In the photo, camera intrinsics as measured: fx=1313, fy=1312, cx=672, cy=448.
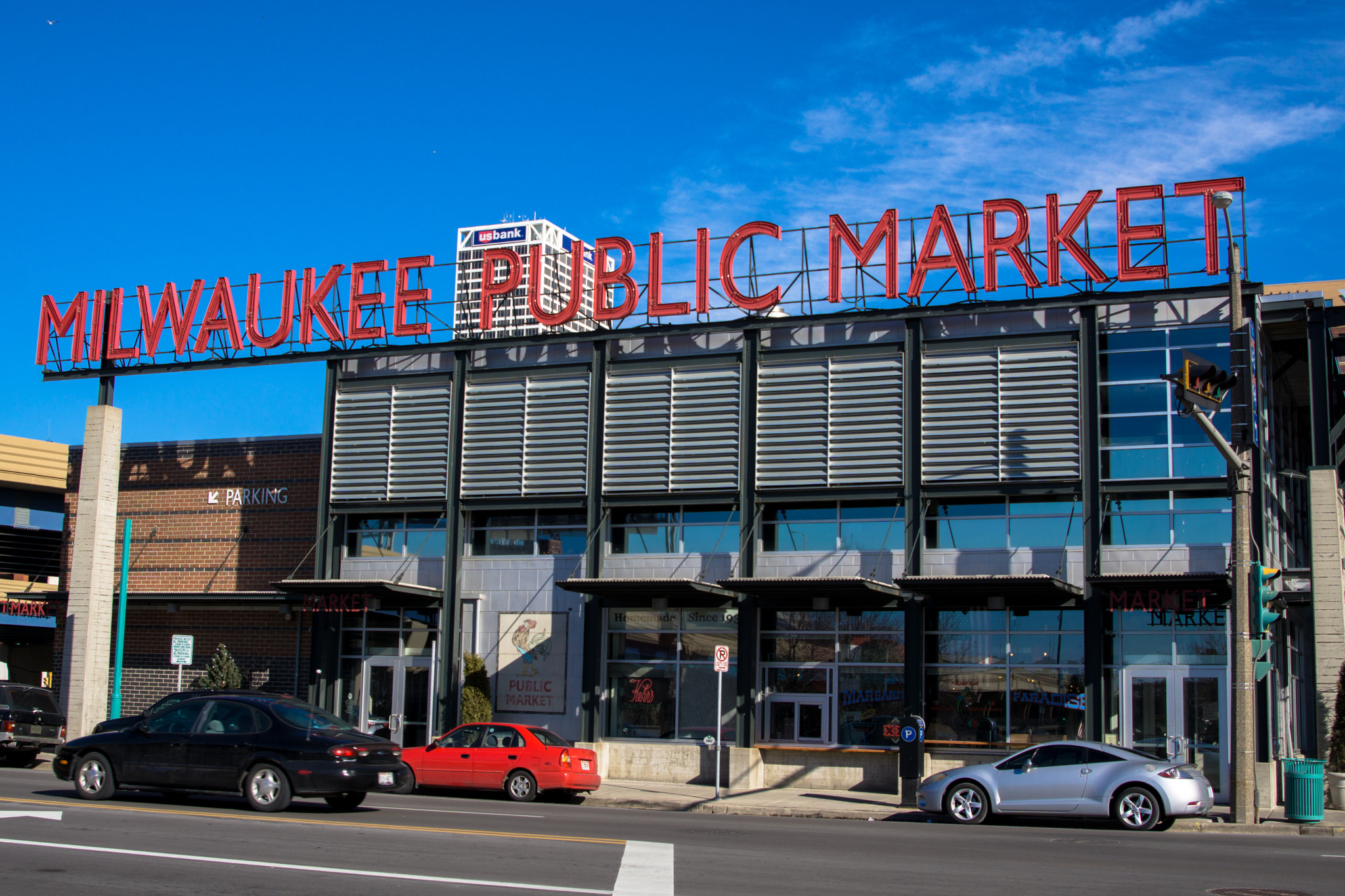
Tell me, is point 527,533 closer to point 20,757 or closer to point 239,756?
point 20,757

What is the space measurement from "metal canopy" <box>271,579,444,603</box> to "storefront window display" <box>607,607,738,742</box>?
4205mm

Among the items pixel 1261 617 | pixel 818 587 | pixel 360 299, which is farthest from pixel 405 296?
pixel 1261 617

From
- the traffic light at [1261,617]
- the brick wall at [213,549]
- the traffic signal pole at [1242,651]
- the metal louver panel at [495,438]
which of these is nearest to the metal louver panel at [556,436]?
the metal louver panel at [495,438]

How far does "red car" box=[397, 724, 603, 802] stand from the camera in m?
22.2

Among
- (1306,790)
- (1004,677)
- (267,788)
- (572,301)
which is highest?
(572,301)

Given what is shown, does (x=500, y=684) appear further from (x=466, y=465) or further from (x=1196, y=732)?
(x=1196, y=732)

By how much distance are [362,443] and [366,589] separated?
4484 mm

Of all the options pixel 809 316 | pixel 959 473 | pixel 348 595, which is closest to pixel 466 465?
pixel 348 595

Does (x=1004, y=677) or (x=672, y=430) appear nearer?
(x=1004, y=677)

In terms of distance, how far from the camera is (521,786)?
73.4 feet

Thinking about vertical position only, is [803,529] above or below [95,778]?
above

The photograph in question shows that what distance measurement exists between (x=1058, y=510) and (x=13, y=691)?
21516 millimetres

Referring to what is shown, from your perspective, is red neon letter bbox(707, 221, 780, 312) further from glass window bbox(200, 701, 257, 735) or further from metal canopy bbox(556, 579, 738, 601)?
glass window bbox(200, 701, 257, 735)

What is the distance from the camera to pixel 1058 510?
85.8ft
